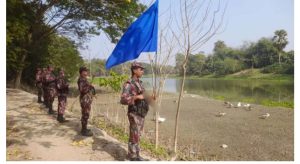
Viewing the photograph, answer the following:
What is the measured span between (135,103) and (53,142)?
8.89ft

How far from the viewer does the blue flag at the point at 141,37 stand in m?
6.43

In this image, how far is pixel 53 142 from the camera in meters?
7.29

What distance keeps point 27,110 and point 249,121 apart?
30.4ft

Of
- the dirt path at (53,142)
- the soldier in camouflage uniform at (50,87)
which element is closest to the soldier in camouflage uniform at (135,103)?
the dirt path at (53,142)

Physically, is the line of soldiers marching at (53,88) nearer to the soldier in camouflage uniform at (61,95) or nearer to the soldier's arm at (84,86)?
the soldier in camouflage uniform at (61,95)

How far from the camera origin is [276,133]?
11.9m

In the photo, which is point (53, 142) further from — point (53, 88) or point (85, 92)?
point (53, 88)

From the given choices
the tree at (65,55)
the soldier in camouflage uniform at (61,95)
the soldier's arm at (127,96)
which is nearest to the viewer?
the soldier's arm at (127,96)

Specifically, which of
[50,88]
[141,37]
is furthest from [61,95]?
[141,37]

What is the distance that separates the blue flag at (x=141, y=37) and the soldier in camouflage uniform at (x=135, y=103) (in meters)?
1.00

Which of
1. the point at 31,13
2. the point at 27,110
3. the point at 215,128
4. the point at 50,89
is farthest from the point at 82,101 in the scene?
the point at 31,13

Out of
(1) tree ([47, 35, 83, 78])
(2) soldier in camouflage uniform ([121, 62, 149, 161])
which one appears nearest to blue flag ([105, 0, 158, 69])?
(2) soldier in camouflage uniform ([121, 62, 149, 161])

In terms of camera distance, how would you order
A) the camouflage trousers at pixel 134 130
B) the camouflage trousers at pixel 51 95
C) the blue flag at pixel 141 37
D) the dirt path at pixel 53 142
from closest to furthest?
the camouflage trousers at pixel 134 130 → the dirt path at pixel 53 142 → the blue flag at pixel 141 37 → the camouflage trousers at pixel 51 95

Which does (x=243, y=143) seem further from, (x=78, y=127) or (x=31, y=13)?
(x=31, y=13)
